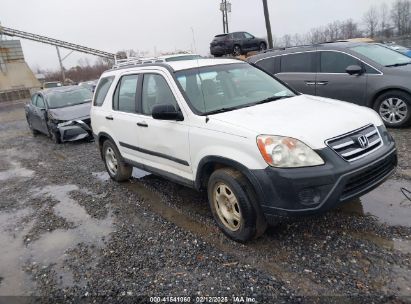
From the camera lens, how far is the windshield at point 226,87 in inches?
157

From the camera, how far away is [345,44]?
26.0 feet

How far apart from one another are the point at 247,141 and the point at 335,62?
552cm

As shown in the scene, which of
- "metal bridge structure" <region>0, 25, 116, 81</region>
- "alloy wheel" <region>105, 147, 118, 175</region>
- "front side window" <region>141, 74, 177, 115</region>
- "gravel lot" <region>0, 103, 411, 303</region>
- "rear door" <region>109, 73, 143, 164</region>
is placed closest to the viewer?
"gravel lot" <region>0, 103, 411, 303</region>

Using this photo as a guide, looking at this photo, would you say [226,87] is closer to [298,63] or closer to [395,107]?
[395,107]

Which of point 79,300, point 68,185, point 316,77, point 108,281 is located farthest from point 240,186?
point 316,77

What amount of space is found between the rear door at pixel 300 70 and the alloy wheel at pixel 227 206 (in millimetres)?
5314

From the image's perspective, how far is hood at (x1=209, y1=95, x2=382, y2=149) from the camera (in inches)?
125

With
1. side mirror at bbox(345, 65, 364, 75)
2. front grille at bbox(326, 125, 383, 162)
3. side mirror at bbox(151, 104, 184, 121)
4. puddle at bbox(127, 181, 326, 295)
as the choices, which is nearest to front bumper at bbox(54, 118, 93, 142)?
puddle at bbox(127, 181, 326, 295)

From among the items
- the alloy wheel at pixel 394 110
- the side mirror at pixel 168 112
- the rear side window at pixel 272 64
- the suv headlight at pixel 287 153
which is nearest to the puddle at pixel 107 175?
the side mirror at pixel 168 112

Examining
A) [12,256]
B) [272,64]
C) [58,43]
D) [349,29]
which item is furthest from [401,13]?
[12,256]

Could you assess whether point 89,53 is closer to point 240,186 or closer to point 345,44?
point 345,44

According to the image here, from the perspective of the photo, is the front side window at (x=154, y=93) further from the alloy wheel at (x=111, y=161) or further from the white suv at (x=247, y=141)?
the alloy wheel at (x=111, y=161)

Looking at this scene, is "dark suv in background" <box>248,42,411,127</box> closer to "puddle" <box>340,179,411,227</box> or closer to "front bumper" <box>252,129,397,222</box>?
"puddle" <box>340,179,411,227</box>

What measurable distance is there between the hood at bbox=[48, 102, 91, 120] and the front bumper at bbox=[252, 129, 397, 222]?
323 inches
